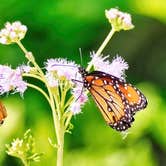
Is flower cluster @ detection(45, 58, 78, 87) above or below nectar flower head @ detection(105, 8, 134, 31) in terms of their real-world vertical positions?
below

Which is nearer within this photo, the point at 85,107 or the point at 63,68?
the point at 63,68

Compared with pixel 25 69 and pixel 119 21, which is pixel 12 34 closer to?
pixel 25 69

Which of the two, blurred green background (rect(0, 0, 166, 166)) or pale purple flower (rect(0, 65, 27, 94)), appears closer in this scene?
pale purple flower (rect(0, 65, 27, 94))

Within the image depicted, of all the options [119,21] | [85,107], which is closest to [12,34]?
[119,21]

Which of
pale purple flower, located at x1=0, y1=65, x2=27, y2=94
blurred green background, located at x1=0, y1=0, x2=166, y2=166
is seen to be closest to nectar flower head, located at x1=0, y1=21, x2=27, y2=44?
pale purple flower, located at x1=0, y1=65, x2=27, y2=94

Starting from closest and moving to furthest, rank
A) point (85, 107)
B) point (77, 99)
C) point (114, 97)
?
point (77, 99) < point (114, 97) < point (85, 107)

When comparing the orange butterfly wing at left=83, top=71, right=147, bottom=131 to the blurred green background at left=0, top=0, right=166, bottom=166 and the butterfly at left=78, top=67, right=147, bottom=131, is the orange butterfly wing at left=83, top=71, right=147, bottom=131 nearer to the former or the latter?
the butterfly at left=78, top=67, right=147, bottom=131

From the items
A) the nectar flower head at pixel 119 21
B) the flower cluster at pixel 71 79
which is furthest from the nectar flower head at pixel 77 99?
the nectar flower head at pixel 119 21
